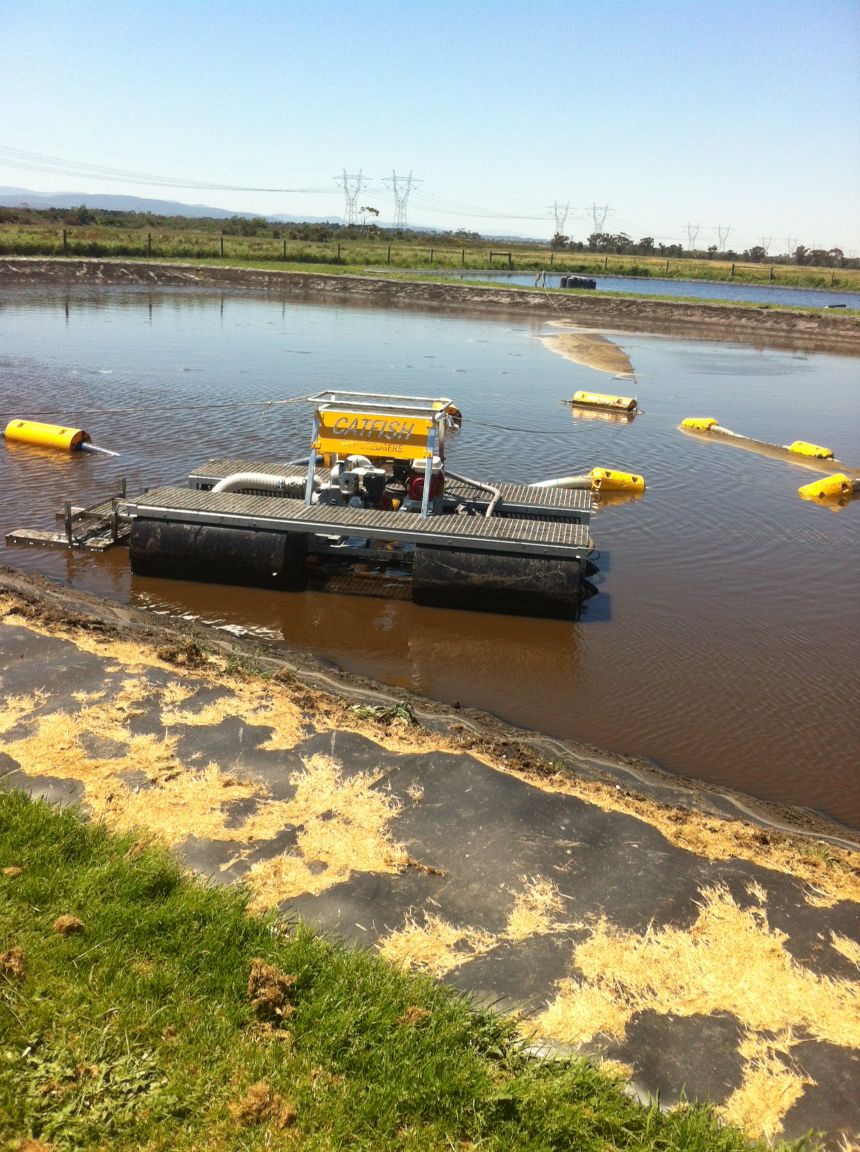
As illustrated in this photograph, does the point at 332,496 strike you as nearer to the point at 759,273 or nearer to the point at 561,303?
the point at 561,303

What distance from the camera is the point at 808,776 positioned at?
855cm

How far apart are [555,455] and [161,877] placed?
1606cm

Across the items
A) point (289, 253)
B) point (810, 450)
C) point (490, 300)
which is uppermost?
point (289, 253)

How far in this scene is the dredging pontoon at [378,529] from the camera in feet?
37.0

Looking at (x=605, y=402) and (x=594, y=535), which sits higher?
(x=605, y=402)

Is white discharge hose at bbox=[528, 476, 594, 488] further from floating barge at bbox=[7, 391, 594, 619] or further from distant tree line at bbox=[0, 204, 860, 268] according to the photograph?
distant tree line at bbox=[0, 204, 860, 268]

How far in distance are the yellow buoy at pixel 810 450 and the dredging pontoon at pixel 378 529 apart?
11.0 m

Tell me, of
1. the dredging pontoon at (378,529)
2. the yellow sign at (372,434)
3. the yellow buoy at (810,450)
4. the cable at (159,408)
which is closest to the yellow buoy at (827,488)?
the yellow buoy at (810,450)

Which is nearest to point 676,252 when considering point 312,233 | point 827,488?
point 312,233

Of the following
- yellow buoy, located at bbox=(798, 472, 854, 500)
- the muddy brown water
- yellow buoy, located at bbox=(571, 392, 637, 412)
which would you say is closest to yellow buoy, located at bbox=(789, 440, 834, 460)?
the muddy brown water

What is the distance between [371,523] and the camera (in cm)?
1161

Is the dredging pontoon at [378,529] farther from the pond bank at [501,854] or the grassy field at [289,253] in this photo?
the grassy field at [289,253]

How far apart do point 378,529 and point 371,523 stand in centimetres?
19

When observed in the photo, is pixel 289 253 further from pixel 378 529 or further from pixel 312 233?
pixel 378 529
